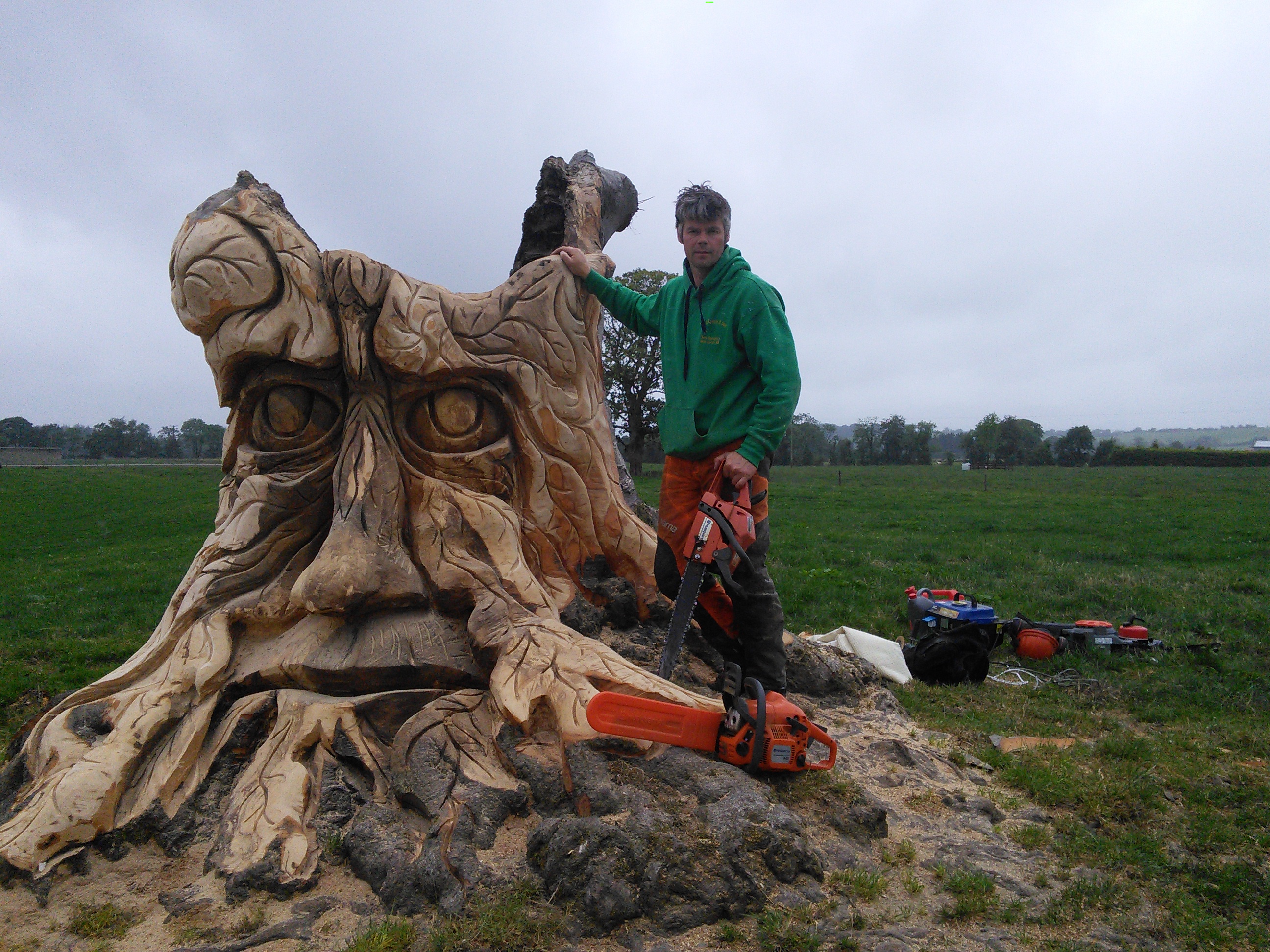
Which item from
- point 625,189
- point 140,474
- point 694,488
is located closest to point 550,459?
point 694,488

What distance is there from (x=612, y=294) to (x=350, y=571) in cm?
194

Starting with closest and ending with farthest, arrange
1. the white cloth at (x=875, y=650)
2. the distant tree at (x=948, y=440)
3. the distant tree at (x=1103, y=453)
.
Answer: the white cloth at (x=875, y=650), the distant tree at (x=1103, y=453), the distant tree at (x=948, y=440)

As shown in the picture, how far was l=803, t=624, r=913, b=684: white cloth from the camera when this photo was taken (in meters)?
5.83

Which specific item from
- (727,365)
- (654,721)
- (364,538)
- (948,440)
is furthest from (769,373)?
(948,440)

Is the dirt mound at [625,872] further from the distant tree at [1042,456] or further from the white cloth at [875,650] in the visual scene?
the distant tree at [1042,456]

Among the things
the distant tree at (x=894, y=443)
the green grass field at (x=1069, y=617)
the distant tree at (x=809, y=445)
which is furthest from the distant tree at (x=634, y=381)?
the distant tree at (x=894, y=443)

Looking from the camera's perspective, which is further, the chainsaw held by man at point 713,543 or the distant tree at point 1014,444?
the distant tree at point 1014,444

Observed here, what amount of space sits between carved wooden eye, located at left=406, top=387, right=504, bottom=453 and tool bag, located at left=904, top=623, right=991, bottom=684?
3.65 meters

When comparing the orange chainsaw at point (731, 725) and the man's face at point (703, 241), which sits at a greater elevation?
the man's face at point (703, 241)

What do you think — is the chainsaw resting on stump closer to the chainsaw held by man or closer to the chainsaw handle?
the chainsaw held by man

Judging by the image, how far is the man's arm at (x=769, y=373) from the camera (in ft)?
11.5

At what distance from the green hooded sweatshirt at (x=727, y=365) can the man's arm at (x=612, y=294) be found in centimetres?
30

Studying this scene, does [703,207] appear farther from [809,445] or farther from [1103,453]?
[809,445]

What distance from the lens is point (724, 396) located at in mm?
3742
